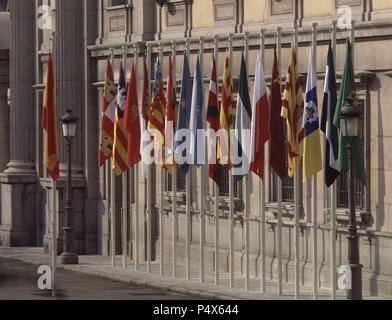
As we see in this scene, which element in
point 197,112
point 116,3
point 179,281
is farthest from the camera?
point 116,3

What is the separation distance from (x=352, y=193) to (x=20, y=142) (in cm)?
2222

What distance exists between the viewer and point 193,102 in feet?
132

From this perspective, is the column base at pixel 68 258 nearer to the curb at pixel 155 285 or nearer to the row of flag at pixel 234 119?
the curb at pixel 155 285

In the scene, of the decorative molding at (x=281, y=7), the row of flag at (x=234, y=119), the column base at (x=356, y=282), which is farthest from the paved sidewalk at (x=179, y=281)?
the decorative molding at (x=281, y=7)

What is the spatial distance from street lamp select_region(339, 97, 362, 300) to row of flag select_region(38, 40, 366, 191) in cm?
75

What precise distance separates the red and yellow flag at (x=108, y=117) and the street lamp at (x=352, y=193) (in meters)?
11.3

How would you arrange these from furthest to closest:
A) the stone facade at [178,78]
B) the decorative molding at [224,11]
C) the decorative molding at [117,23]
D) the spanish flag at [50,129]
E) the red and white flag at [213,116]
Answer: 1. the decorative molding at [117,23]
2. the decorative molding at [224,11]
3. the spanish flag at [50,129]
4. the red and white flag at [213,116]
5. the stone facade at [178,78]

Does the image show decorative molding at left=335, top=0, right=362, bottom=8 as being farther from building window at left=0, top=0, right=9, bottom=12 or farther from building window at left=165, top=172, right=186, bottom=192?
building window at left=0, top=0, right=9, bottom=12

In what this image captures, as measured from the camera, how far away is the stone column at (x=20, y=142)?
177 ft

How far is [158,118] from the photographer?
137 ft

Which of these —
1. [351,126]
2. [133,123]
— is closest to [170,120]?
[133,123]

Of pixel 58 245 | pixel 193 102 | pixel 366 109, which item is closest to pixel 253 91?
pixel 193 102

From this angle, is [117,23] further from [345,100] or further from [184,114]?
[345,100]

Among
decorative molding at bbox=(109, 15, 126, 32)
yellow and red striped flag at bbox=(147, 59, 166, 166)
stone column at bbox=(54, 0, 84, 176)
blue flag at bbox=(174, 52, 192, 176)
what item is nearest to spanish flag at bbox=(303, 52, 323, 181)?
blue flag at bbox=(174, 52, 192, 176)
